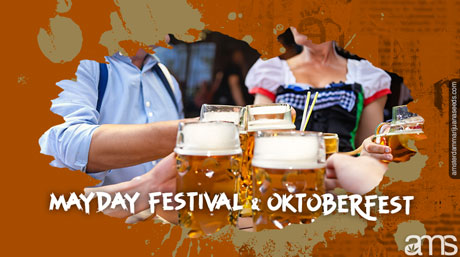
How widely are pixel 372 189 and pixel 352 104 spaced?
71cm

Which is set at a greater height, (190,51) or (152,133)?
(190,51)

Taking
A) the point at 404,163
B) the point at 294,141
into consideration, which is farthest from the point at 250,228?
the point at 404,163

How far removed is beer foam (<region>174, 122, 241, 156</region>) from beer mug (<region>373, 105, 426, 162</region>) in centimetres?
54

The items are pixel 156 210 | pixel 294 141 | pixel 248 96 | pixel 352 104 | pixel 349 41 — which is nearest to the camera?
pixel 294 141

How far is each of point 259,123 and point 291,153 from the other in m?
0.20

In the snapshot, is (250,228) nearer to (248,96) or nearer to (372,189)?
(372,189)

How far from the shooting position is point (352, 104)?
4.64 feet

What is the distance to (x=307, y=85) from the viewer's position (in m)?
1.44

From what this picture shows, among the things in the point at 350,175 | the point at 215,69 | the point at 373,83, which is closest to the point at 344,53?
the point at 373,83

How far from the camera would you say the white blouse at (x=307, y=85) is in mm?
1454

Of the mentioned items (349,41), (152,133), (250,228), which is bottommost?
(250,228)

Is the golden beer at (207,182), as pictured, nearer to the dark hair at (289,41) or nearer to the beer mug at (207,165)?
the beer mug at (207,165)

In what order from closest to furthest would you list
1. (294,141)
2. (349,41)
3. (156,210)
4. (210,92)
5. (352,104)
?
(294,141), (156,210), (349,41), (352,104), (210,92)

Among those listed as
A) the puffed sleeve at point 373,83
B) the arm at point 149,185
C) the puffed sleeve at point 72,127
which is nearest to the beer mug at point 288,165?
the arm at point 149,185
